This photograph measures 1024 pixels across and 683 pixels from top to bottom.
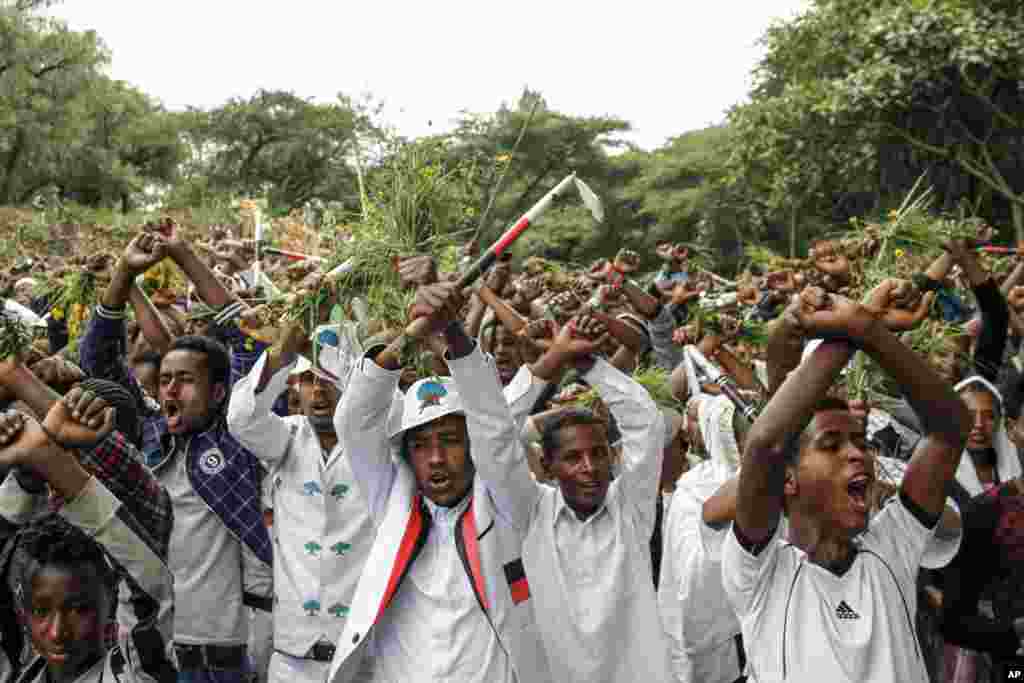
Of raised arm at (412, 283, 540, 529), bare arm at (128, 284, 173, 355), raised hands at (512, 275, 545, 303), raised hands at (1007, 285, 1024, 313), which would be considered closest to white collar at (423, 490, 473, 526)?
raised arm at (412, 283, 540, 529)

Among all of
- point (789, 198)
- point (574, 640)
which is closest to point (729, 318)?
point (574, 640)

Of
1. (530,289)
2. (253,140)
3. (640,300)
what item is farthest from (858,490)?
(253,140)

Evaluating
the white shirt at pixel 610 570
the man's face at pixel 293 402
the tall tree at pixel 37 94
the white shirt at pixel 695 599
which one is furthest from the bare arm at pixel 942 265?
the tall tree at pixel 37 94

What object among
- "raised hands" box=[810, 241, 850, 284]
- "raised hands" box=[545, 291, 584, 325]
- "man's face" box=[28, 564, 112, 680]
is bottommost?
"man's face" box=[28, 564, 112, 680]

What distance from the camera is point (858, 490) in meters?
3.04

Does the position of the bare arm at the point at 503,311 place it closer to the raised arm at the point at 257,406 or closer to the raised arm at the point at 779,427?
the raised arm at the point at 257,406

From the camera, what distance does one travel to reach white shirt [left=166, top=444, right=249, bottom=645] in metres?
4.55

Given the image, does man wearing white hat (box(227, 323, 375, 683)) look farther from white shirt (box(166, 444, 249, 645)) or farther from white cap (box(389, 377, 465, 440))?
white cap (box(389, 377, 465, 440))

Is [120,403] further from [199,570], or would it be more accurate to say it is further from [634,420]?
[634,420]

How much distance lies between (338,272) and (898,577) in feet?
7.71

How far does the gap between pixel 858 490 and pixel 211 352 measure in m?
2.99

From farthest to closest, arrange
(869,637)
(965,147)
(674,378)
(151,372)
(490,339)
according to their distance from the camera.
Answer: (965,147), (490,339), (674,378), (151,372), (869,637)

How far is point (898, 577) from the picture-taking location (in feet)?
10.2

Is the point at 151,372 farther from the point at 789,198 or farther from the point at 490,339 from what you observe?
the point at 789,198
